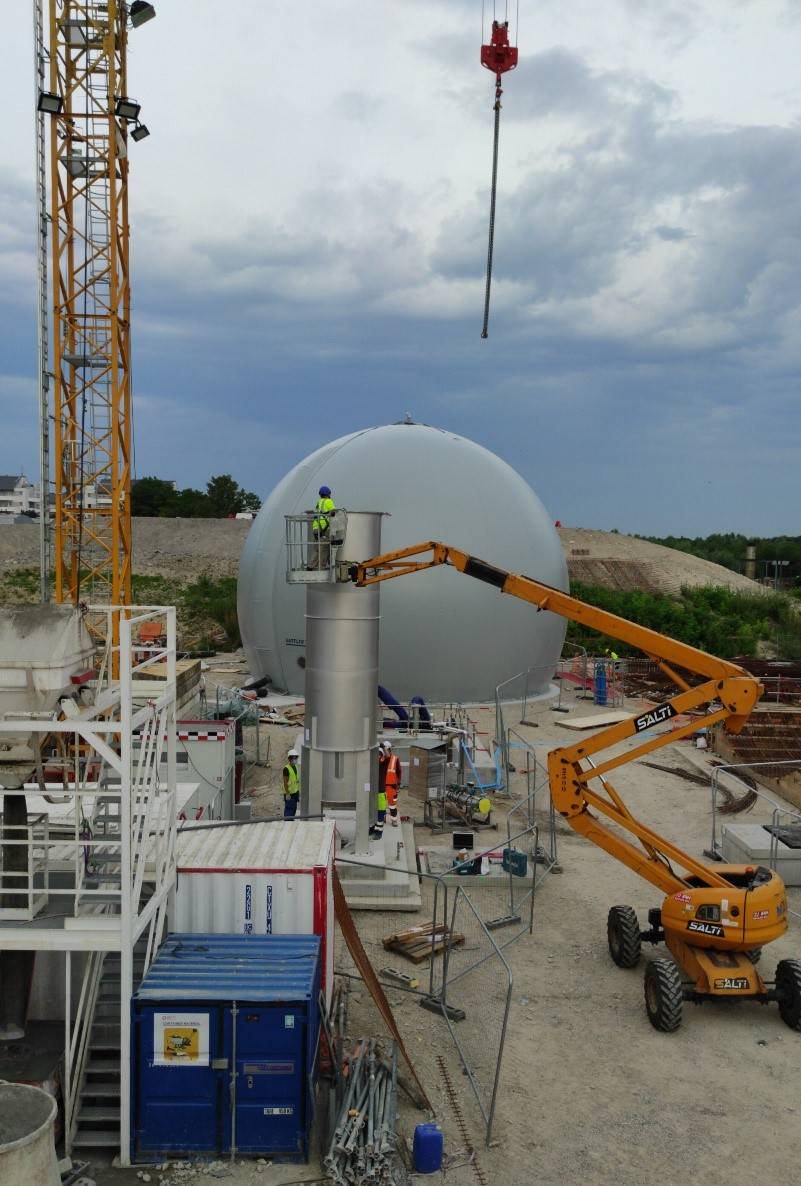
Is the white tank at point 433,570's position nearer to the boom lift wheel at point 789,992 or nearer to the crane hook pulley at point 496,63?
the crane hook pulley at point 496,63

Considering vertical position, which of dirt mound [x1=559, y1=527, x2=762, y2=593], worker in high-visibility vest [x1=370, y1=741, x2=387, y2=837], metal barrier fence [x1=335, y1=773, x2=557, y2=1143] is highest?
dirt mound [x1=559, y1=527, x2=762, y2=593]

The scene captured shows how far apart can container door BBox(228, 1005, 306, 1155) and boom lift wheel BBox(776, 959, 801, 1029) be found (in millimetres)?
6184

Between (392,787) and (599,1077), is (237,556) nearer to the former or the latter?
(392,787)

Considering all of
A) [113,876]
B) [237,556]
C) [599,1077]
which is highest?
[237,556]

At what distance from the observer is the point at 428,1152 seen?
839cm

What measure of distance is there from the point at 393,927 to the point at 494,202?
17083mm

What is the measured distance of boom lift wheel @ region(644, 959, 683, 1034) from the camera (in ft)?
35.9

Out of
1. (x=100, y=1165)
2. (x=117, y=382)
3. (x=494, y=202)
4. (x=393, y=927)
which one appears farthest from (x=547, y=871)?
(x=117, y=382)

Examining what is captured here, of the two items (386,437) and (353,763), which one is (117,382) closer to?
(386,437)

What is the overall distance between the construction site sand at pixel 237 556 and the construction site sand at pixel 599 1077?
54071mm

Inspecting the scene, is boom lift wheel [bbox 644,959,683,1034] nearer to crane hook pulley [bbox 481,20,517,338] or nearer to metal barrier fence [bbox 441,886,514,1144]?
metal barrier fence [bbox 441,886,514,1144]

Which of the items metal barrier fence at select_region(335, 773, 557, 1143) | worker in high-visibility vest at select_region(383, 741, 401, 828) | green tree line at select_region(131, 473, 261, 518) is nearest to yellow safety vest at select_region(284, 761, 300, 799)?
worker in high-visibility vest at select_region(383, 741, 401, 828)

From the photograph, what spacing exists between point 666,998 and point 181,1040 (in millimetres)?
5690

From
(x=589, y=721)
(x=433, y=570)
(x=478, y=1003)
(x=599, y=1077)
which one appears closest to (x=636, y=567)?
(x=589, y=721)
